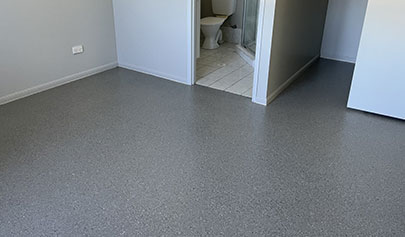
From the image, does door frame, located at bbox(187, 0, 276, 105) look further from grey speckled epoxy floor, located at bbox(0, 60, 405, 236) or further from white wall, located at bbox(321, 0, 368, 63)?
white wall, located at bbox(321, 0, 368, 63)

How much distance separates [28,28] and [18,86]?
1.95ft

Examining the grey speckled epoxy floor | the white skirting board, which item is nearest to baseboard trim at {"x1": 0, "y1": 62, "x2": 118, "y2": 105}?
the grey speckled epoxy floor

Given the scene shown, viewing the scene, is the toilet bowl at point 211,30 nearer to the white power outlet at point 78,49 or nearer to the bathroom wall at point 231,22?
the bathroom wall at point 231,22

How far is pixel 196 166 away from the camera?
2320mm

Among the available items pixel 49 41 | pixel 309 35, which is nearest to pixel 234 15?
pixel 309 35

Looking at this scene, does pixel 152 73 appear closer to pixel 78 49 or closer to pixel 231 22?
pixel 78 49

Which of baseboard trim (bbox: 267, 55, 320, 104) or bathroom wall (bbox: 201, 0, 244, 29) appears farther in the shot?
bathroom wall (bbox: 201, 0, 244, 29)

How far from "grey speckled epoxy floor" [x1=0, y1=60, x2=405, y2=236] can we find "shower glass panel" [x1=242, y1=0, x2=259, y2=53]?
1.52 meters

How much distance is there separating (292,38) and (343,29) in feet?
5.14

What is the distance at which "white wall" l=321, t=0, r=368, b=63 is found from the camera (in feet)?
15.0

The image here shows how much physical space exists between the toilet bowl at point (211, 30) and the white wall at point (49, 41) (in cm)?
157

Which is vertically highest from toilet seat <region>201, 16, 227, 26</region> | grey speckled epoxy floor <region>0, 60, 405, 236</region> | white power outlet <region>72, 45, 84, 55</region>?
toilet seat <region>201, 16, 227, 26</region>

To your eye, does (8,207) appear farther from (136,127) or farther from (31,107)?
(31,107)

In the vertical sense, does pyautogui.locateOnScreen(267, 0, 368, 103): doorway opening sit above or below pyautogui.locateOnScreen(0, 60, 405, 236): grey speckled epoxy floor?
above
